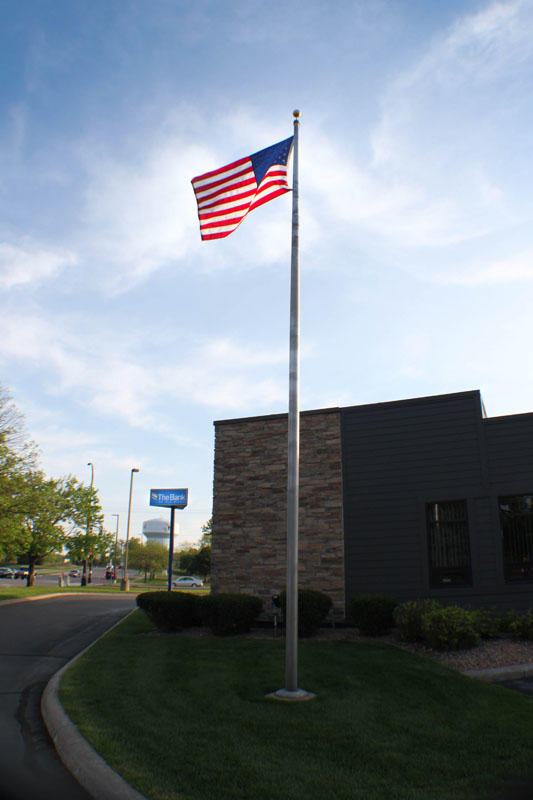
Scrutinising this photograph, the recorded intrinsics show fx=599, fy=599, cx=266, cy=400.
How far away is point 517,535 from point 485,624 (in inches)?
111

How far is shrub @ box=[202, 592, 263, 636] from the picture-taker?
14.9 meters

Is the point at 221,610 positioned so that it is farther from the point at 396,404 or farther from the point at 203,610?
the point at 396,404

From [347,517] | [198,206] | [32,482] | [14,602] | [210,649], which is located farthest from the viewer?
[32,482]

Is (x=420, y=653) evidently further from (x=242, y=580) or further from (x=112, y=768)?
(x=112, y=768)

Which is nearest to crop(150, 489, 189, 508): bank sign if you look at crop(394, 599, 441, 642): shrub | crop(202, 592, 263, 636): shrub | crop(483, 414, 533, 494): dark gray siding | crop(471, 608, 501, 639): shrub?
crop(202, 592, 263, 636): shrub

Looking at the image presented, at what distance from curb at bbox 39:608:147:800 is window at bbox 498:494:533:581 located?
11153mm

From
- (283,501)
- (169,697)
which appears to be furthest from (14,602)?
(169,697)

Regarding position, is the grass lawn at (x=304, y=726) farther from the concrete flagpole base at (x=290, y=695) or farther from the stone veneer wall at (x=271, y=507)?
the stone veneer wall at (x=271, y=507)

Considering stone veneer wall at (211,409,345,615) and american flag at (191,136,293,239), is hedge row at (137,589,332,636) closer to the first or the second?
stone veneer wall at (211,409,345,615)

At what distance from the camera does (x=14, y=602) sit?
2569cm

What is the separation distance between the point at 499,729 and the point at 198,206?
997 centimetres

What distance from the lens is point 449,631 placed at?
1230cm

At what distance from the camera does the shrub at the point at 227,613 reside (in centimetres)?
1491

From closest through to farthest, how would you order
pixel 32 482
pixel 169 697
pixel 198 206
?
1. pixel 169 697
2. pixel 198 206
3. pixel 32 482
